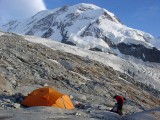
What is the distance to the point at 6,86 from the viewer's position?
101 feet

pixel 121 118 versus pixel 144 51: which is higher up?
pixel 144 51

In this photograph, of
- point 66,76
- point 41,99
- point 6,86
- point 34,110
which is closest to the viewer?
point 34,110

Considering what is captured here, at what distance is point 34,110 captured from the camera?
21859 mm

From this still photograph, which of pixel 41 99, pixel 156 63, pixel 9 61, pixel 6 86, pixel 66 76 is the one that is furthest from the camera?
pixel 156 63

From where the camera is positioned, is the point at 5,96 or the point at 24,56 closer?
the point at 5,96

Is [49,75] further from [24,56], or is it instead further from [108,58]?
[108,58]

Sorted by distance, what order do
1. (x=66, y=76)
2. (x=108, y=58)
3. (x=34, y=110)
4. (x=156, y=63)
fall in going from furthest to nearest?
(x=156, y=63) → (x=108, y=58) → (x=66, y=76) → (x=34, y=110)

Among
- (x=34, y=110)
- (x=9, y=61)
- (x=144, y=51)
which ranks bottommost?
(x=34, y=110)

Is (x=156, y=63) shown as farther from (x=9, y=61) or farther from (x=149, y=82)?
(x=9, y=61)

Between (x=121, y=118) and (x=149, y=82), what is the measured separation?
75676 millimetres

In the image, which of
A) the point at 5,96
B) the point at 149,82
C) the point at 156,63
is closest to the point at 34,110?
the point at 5,96

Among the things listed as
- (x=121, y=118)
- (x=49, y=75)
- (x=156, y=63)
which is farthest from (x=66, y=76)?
(x=156, y=63)

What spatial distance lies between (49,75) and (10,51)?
20.1ft

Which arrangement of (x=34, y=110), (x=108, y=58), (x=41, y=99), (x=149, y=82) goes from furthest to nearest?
(x=108, y=58)
(x=149, y=82)
(x=41, y=99)
(x=34, y=110)
